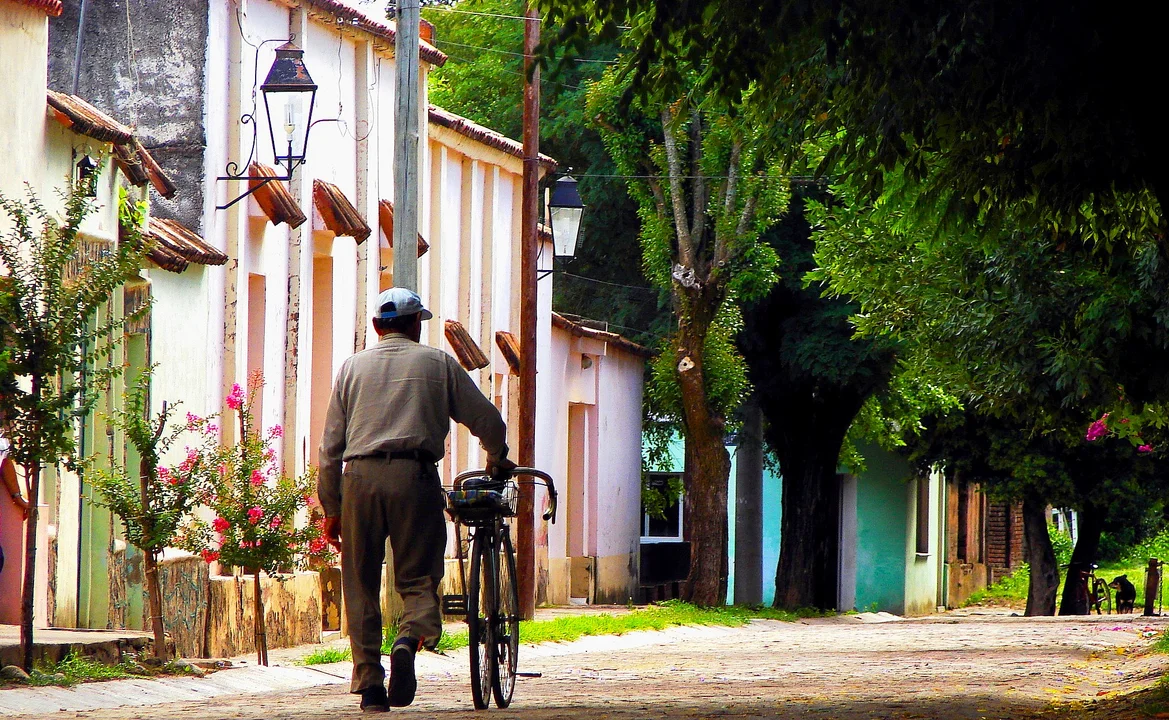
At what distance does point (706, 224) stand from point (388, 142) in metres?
6.80

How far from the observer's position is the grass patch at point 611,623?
50.6 ft

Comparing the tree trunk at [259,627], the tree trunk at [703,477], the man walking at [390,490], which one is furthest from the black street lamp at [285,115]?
the tree trunk at [703,477]

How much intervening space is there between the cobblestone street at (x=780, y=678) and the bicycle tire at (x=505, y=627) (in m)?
0.13

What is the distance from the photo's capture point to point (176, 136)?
16.8 meters

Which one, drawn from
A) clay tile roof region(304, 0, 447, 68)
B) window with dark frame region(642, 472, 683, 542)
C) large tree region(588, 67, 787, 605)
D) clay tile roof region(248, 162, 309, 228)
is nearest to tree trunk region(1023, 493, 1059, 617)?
window with dark frame region(642, 472, 683, 542)

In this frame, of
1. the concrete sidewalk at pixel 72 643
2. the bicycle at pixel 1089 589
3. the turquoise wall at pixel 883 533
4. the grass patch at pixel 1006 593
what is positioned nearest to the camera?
the concrete sidewalk at pixel 72 643

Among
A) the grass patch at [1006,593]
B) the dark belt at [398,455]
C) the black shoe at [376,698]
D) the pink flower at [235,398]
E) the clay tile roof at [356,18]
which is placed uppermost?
the clay tile roof at [356,18]

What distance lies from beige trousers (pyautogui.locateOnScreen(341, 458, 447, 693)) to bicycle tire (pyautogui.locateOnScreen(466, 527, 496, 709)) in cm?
40

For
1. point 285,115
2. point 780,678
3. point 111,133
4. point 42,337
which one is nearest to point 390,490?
point 42,337

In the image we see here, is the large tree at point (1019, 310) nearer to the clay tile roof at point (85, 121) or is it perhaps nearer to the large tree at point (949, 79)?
the large tree at point (949, 79)

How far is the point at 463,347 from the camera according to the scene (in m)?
23.6

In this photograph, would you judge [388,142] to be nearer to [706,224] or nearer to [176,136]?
[176,136]

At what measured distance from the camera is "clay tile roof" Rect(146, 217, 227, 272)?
14.6 meters

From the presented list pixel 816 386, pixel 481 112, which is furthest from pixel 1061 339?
pixel 481 112
